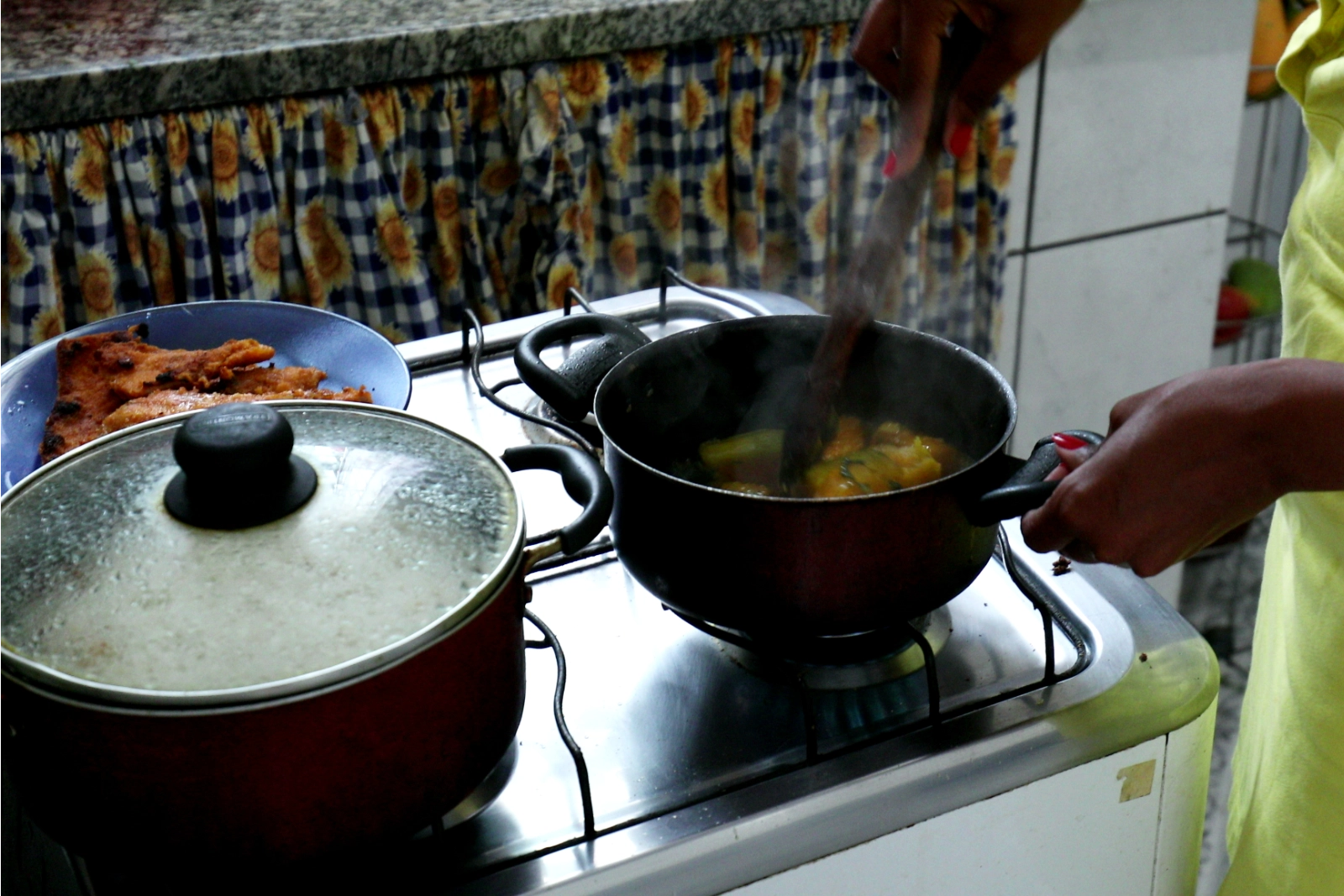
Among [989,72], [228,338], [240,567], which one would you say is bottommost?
[228,338]

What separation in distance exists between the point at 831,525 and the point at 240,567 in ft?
0.93

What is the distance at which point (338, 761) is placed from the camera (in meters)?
0.50

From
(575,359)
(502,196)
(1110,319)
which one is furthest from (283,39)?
(1110,319)

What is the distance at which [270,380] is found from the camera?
92cm

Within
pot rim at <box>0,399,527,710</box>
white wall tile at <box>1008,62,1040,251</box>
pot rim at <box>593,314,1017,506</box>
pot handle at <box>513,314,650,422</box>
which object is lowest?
white wall tile at <box>1008,62,1040,251</box>

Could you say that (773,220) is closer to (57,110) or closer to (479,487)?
(57,110)

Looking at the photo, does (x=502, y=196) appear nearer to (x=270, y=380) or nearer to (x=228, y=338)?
(x=228, y=338)

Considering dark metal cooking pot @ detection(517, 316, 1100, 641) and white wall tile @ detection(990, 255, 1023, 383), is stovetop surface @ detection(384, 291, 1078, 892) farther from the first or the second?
white wall tile @ detection(990, 255, 1023, 383)

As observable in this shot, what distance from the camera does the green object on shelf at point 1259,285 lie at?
2436 mm

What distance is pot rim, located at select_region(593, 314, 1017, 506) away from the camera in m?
0.61

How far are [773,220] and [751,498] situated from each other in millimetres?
1524

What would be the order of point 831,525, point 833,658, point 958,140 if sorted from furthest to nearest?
point 958,140 → point 833,658 → point 831,525

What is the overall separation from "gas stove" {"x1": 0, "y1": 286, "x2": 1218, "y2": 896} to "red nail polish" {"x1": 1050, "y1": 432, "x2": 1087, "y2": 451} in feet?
0.33

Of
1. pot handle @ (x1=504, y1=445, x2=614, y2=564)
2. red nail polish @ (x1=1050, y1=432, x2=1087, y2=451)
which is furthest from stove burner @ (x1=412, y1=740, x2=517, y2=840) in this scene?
red nail polish @ (x1=1050, y1=432, x2=1087, y2=451)
